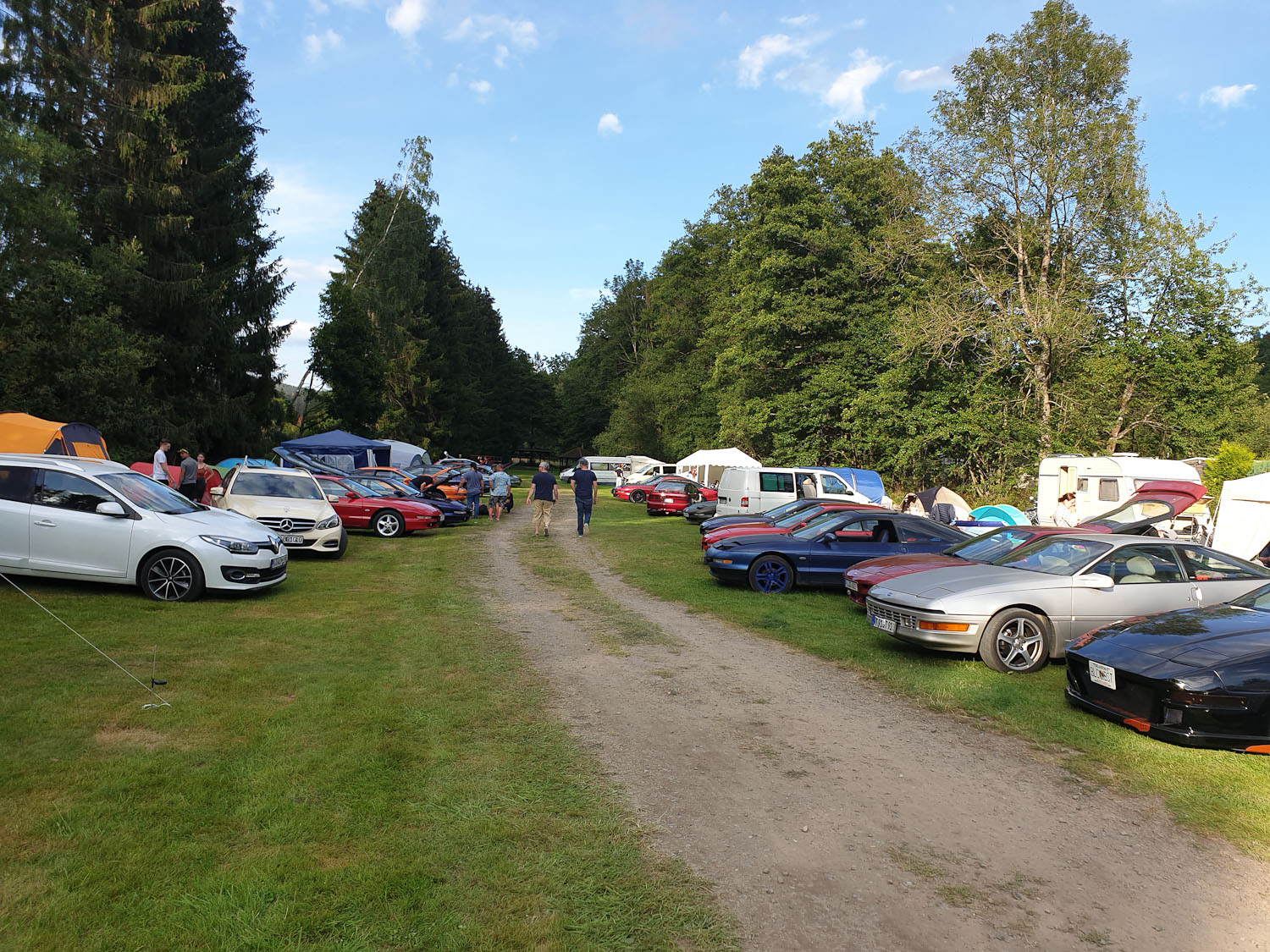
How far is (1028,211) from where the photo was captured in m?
31.3

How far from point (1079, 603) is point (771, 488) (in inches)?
553

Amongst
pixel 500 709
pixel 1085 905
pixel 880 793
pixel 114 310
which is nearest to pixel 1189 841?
pixel 1085 905

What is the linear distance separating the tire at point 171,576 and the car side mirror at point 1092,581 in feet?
32.9

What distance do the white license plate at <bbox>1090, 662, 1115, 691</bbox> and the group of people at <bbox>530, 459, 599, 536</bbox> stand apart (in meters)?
14.6

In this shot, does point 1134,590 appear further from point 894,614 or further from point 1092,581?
point 894,614

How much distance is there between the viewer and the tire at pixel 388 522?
20.2m

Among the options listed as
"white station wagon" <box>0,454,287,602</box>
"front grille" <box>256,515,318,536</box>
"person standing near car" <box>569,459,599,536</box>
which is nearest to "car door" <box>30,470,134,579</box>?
"white station wagon" <box>0,454,287,602</box>

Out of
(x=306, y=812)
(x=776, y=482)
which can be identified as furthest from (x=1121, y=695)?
(x=776, y=482)

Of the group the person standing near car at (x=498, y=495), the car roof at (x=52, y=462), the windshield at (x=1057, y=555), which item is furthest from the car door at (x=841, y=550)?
the person standing near car at (x=498, y=495)

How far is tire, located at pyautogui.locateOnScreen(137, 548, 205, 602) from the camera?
32.2ft

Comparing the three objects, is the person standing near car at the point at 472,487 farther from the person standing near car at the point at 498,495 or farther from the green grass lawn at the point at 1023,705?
the green grass lawn at the point at 1023,705

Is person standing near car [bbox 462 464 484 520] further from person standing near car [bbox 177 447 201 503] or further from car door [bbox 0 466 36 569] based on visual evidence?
car door [bbox 0 466 36 569]

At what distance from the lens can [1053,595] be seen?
321 inches

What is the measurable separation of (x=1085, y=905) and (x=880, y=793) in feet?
4.45
